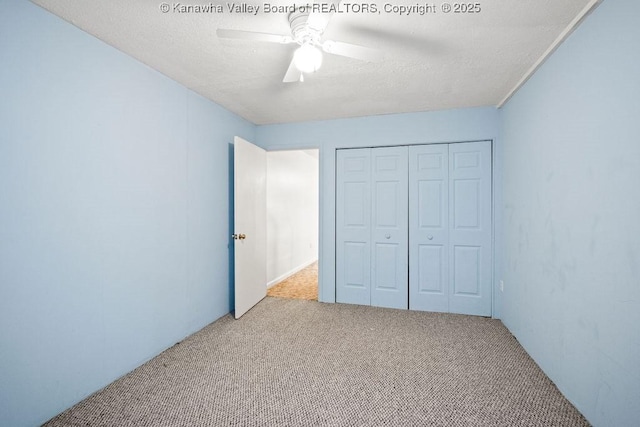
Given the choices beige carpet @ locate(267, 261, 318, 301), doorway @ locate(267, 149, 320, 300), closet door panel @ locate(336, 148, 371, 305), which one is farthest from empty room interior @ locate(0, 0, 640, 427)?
doorway @ locate(267, 149, 320, 300)

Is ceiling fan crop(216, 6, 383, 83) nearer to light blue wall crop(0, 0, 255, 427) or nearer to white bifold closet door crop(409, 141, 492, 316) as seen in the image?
light blue wall crop(0, 0, 255, 427)

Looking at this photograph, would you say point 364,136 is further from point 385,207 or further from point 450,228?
point 450,228

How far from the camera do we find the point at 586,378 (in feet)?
5.23

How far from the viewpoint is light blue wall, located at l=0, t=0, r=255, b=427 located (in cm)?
145

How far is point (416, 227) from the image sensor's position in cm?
334

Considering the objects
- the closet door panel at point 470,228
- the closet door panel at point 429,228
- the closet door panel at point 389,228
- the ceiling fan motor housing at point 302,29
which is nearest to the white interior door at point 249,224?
the closet door panel at point 389,228

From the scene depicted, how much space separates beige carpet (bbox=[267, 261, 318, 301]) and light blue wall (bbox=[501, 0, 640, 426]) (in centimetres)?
253

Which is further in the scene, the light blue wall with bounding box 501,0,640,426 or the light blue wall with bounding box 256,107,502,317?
the light blue wall with bounding box 256,107,502,317

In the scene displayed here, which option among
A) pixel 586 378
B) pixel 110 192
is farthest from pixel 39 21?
pixel 586 378

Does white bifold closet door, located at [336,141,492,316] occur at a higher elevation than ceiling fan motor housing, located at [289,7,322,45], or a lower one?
lower

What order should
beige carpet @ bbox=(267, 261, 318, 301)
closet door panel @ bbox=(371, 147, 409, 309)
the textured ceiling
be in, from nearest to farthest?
the textured ceiling
closet door panel @ bbox=(371, 147, 409, 309)
beige carpet @ bbox=(267, 261, 318, 301)

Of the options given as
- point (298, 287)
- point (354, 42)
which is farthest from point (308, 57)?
point (298, 287)

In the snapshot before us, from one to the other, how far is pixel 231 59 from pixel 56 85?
108 centimetres

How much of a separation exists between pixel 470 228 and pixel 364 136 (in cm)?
165
